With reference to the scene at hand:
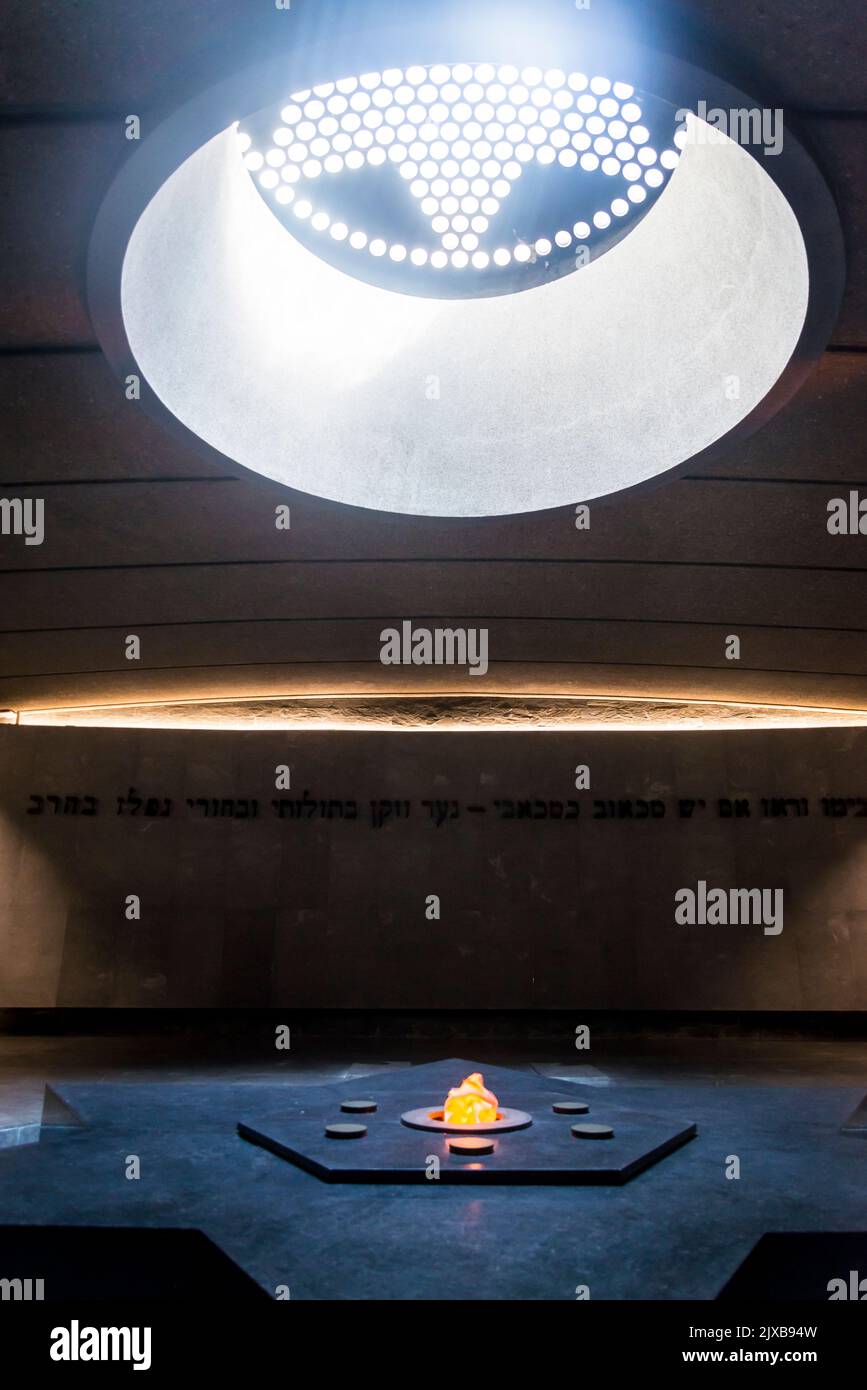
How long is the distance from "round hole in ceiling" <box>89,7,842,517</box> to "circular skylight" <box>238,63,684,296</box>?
0.02 metres

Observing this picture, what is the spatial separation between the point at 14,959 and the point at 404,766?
504cm

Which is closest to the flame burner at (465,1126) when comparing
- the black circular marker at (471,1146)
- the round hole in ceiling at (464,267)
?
the black circular marker at (471,1146)

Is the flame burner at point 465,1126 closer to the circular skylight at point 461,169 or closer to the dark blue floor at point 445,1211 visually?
the dark blue floor at point 445,1211

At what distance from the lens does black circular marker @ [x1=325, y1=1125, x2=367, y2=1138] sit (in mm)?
4852

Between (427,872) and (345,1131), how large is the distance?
314 inches

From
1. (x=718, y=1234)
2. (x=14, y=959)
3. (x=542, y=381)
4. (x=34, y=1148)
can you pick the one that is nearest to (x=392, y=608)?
(x=542, y=381)

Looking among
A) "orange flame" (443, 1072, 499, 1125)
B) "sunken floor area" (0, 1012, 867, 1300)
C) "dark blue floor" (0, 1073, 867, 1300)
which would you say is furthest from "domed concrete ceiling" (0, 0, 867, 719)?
"orange flame" (443, 1072, 499, 1125)

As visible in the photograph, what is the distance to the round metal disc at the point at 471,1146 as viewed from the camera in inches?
180

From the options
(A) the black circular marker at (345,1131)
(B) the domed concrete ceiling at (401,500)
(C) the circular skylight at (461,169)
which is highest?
(C) the circular skylight at (461,169)

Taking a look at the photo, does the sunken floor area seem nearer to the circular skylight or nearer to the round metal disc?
the round metal disc

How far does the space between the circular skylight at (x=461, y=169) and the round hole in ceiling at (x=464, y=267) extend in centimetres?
2

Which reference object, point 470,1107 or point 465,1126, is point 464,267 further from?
point 465,1126

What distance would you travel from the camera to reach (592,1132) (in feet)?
16.1
